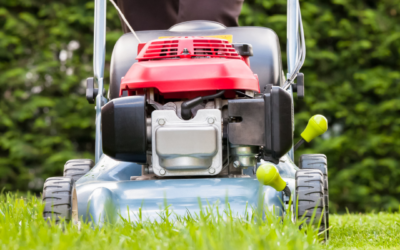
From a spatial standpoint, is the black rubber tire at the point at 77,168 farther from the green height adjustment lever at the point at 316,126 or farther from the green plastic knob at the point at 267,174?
the green plastic knob at the point at 267,174

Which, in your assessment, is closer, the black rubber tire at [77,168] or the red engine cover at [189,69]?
the red engine cover at [189,69]

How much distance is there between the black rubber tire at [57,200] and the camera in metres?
1.89

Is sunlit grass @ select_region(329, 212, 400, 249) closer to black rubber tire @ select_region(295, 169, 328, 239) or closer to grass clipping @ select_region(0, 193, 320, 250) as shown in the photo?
black rubber tire @ select_region(295, 169, 328, 239)

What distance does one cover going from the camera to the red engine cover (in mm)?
1917

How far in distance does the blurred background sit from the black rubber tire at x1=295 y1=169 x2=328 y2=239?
281 centimetres

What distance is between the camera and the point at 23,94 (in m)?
4.95

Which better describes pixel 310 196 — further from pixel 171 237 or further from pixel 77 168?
pixel 77 168

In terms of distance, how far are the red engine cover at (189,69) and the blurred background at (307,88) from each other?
9.08 ft

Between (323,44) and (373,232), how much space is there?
3157 mm

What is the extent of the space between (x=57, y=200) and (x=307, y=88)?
11.1 feet

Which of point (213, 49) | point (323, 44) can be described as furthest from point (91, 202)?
point (323, 44)

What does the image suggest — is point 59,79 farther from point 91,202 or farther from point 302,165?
point 91,202

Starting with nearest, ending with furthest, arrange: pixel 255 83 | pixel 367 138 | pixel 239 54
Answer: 1. pixel 255 83
2. pixel 239 54
3. pixel 367 138

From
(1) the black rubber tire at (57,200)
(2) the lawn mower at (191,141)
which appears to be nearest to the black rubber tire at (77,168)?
(2) the lawn mower at (191,141)
